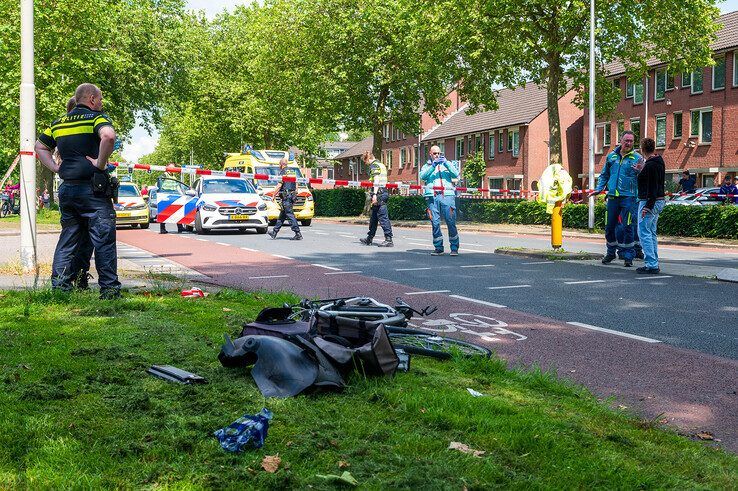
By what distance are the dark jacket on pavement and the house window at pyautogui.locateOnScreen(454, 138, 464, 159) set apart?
186 feet

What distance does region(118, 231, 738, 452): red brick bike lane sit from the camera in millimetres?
4572

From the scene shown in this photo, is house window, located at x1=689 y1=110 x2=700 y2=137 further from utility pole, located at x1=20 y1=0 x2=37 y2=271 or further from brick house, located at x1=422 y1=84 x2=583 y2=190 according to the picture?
utility pole, located at x1=20 y1=0 x2=37 y2=271

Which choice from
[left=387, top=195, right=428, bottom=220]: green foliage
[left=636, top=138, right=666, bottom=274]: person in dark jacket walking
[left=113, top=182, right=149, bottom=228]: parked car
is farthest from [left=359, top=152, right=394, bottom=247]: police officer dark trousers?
[left=387, top=195, right=428, bottom=220]: green foliage

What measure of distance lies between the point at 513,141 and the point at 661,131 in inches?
523

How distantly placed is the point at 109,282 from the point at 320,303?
2771 mm

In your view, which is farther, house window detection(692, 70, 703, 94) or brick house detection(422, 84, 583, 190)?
brick house detection(422, 84, 583, 190)

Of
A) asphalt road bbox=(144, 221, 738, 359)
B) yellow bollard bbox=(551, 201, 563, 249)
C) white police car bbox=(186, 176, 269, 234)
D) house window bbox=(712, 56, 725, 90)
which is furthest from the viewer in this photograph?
house window bbox=(712, 56, 725, 90)

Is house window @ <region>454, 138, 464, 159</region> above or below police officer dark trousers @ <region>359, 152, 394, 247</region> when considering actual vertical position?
above

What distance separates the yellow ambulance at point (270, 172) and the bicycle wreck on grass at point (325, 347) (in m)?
24.5

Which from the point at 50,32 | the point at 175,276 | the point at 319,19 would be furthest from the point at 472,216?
the point at 175,276

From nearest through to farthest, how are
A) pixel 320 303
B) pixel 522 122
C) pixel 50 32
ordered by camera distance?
pixel 320 303
pixel 50 32
pixel 522 122

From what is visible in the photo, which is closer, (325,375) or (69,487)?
(69,487)

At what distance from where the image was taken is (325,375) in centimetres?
426

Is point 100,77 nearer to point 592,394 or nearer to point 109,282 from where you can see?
point 109,282
